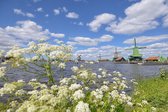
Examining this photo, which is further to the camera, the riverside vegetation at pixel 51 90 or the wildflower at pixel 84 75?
the wildflower at pixel 84 75

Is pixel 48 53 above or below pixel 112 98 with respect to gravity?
above

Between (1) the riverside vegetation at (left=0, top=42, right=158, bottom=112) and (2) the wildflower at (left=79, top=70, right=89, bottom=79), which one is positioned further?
(2) the wildflower at (left=79, top=70, right=89, bottom=79)

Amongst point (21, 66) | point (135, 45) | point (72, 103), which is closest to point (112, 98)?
point (72, 103)

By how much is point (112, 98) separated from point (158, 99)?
1120 cm

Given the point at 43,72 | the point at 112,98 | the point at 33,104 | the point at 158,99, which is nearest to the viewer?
the point at 33,104

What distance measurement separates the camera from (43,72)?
837 centimetres

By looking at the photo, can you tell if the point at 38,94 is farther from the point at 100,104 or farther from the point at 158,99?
the point at 158,99

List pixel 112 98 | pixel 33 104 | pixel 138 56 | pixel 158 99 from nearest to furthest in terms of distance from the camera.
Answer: pixel 33 104
pixel 112 98
pixel 158 99
pixel 138 56

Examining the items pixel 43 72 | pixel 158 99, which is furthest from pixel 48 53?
pixel 158 99

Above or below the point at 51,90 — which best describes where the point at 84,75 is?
above

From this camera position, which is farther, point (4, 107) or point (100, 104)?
point (4, 107)

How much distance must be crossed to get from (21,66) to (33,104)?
1870mm

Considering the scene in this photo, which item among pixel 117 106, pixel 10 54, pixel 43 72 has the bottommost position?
pixel 117 106

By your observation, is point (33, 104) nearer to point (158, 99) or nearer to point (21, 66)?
point (21, 66)
